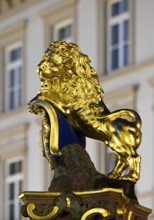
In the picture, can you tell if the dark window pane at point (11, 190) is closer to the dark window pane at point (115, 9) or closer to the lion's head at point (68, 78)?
the dark window pane at point (115, 9)

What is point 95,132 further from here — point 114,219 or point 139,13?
point 139,13

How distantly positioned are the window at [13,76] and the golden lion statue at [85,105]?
30.0 meters

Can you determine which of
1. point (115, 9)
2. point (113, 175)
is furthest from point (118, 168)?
point (115, 9)

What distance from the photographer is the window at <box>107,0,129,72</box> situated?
34.0 metres

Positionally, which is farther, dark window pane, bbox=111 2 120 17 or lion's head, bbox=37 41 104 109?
dark window pane, bbox=111 2 120 17

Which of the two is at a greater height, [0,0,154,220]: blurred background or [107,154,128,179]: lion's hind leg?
[0,0,154,220]: blurred background

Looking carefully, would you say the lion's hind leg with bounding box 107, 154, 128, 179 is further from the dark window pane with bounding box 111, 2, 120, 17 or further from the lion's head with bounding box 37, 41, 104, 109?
the dark window pane with bounding box 111, 2, 120, 17

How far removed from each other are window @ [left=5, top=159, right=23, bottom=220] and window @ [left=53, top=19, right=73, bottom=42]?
116 inches

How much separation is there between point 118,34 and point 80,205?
28.2 meters

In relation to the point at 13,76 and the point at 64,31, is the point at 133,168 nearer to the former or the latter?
the point at 64,31

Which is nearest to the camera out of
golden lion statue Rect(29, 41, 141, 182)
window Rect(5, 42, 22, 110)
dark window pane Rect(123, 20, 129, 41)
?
golden lion statue Rect(29, 41, 141, 182)

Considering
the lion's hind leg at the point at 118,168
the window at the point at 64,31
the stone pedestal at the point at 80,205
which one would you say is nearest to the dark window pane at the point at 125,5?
the window at the point at 64,31

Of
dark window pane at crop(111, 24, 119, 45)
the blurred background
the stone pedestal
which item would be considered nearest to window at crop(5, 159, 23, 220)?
the blurred background

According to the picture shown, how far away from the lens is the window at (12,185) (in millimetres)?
35531
